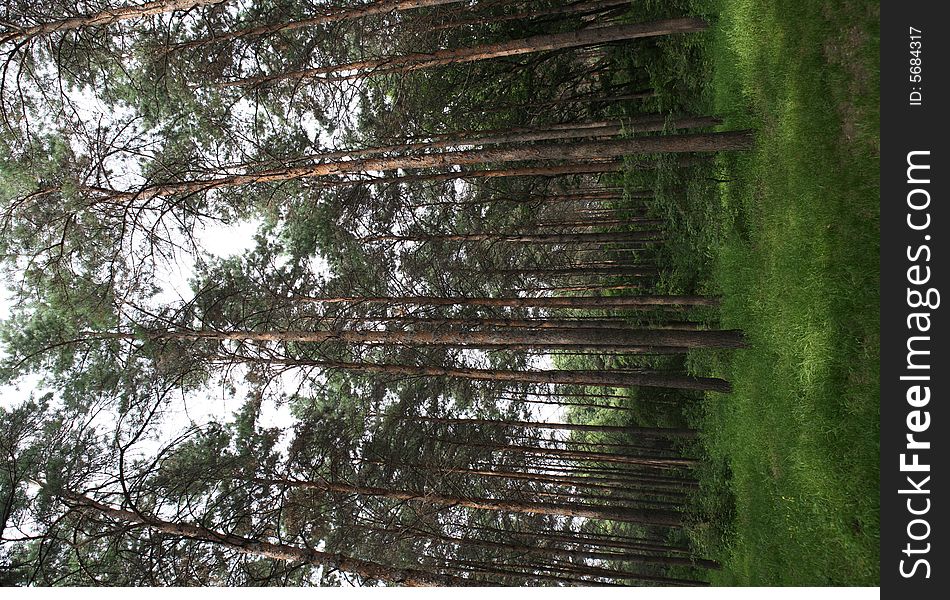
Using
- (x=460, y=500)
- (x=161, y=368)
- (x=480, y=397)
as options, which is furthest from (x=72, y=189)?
A: (x=480, y=397)

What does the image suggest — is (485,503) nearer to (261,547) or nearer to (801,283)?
(261,547)

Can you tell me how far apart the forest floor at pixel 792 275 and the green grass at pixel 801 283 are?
0.8 inches

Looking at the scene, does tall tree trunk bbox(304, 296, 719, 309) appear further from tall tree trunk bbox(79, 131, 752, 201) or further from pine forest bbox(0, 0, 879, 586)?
tall tree trunk bbox(79, 131, 752, 201)

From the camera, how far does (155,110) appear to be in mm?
9688

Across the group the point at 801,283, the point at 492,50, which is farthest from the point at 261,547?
the point at 492,50

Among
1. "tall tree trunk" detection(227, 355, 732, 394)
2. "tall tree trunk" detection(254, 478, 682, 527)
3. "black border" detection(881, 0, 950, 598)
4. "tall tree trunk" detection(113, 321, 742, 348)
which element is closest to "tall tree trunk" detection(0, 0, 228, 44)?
"tall tree trunk" detection(113, 321, 742, 348)

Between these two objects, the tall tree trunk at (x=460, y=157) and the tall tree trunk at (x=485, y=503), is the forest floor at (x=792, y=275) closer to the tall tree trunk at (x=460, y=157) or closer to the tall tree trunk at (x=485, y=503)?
the tall tree trunk at (x=460, y=157)

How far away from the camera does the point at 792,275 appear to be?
7543mm

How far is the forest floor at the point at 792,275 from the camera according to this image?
628cm

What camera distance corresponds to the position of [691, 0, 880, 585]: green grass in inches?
247

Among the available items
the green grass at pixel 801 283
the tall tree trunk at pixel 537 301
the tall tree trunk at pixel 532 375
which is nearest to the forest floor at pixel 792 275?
the green grass at pixel 801 283

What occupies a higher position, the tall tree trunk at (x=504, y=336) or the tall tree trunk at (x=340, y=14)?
the tall tree trunk at (x=340, y=14)

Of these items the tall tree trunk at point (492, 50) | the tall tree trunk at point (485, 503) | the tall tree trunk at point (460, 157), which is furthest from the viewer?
the tall tree trunk at point (485, 503)

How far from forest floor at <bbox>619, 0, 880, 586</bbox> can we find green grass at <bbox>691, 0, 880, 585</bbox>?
0.02 meters
